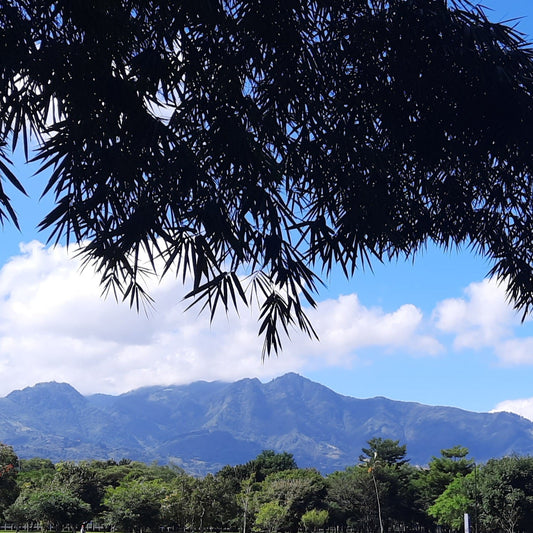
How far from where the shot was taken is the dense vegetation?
179 ft

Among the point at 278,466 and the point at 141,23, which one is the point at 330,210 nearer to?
the point at 141,23

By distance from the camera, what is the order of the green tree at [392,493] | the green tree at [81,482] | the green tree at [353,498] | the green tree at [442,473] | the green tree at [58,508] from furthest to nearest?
the green tree at [442,473]
the green tree at [392,493]
the green tree at [353,498]
the green tree at [81,482]
the green tree at [58,508]

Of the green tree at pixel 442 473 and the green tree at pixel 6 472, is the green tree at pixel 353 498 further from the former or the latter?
the green tree at pixel 6 472

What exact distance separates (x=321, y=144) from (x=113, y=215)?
295 centimetres

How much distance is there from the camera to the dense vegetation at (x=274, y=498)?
179ft

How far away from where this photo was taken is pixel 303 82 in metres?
9.11

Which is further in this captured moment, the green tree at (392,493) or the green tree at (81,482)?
the green tree at (392,493)

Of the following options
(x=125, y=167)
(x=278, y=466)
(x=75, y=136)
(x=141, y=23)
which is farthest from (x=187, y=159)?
(x=278, y=466)

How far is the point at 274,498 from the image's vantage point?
235ft

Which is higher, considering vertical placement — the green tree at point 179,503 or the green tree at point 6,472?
the green tree at point 6,472

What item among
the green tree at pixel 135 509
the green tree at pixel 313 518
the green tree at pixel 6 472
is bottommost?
the green tree at pixel 313 518

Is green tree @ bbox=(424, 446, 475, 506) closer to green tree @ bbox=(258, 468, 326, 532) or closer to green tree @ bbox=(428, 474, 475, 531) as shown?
green tree @ bbox=(428, 474, 475, 531)

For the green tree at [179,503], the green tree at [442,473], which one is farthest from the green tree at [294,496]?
the green tree at [442,473]

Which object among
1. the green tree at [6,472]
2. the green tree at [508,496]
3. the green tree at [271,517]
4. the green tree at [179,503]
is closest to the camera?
the green tree at [6,472]
